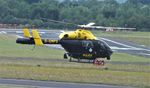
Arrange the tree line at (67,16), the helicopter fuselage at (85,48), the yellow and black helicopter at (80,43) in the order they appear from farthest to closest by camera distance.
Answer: the tree line at (67,16) → the helicopter fuselage at (85,48) → the yellow and black helicopter at (80,43)

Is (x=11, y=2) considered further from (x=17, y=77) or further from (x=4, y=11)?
(x=17, y=77)

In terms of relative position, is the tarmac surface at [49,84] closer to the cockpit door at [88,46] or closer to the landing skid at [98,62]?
the cockpit door at [88,46]

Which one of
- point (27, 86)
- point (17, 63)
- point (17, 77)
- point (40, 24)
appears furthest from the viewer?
point (40, 24)

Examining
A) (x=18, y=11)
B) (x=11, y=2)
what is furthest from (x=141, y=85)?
(x=11, y=2)

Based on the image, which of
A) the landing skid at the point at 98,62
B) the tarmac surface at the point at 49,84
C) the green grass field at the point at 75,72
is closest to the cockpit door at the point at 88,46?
the landing skid at the point at 98,62

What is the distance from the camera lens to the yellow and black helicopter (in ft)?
142

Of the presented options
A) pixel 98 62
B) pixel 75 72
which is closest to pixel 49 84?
pixel 75 72

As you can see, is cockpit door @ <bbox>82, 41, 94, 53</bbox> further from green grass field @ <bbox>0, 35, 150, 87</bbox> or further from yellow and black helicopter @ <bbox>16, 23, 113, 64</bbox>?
green grass field @ <bbox>0, 35, 150, 87</bbox>

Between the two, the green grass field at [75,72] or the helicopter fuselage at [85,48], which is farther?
the helicopter fuselage at [85,48]

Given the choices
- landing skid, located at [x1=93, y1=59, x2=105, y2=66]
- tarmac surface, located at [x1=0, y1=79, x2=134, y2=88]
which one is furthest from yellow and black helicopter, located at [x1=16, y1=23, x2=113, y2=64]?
tarmac surface, located at [x1=0, y1=79, x2=134, y2=88]

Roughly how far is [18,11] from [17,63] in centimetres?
6081

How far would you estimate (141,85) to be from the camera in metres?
32.6

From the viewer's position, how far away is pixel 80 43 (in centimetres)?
4344

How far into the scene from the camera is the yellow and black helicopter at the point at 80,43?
142 feet
